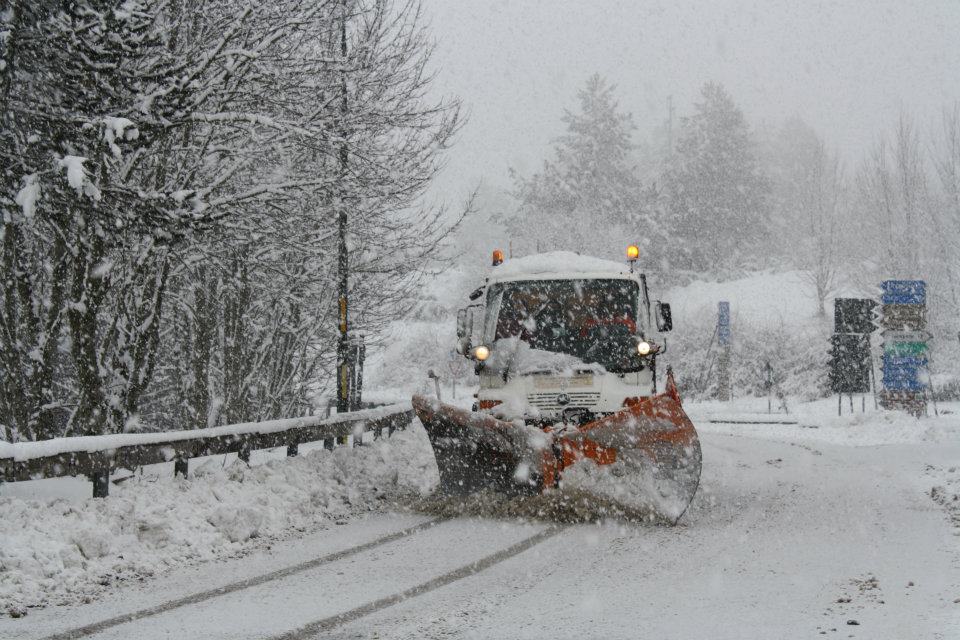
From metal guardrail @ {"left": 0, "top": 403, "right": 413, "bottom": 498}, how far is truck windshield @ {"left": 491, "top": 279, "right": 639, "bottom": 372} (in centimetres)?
268

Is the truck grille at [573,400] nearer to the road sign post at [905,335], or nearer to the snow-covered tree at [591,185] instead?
the road sign post at [905,335]

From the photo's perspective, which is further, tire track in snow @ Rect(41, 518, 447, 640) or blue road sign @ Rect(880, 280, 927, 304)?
blue road sign @ Rect(880, 280, 927, 304)

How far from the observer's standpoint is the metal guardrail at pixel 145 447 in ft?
22.9

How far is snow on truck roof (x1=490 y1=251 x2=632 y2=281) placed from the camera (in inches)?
422

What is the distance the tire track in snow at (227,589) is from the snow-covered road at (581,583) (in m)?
0.02

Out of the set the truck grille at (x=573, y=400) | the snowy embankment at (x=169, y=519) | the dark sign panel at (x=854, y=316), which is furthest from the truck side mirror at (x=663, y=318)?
the dark sign panel at (x=854, y=316)

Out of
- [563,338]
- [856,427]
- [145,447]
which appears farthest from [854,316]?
[145,447]

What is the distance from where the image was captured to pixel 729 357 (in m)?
36.6

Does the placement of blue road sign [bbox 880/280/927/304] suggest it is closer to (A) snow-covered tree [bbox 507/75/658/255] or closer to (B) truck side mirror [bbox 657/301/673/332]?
(B) truck side mirror [bbox 657/301/673/332]

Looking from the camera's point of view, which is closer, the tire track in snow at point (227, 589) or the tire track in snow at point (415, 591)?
the tire track in snow at point (415, 591)

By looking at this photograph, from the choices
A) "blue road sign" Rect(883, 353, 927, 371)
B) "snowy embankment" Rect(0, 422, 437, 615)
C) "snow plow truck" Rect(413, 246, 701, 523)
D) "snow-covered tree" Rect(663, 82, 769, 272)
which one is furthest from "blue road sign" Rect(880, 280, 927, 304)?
"snow-covered tree" Rect(663, 82, 769, 272)

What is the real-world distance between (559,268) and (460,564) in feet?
15.8

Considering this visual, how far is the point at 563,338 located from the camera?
1020cm

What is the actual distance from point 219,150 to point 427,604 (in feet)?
24.3
